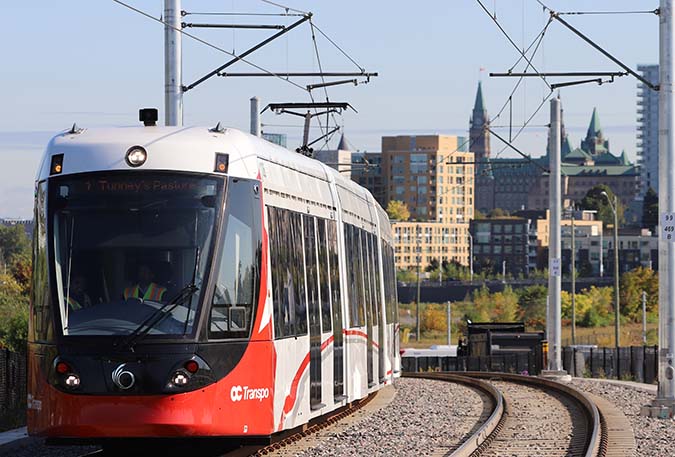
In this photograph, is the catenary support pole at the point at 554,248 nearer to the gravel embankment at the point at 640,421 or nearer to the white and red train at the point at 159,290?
the gravel embankment at the point at 640,421

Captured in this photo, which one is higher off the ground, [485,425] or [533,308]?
[533,308]

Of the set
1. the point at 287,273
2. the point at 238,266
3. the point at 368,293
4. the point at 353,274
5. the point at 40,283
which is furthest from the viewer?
the point at 368,293

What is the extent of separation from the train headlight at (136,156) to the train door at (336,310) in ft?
13.2

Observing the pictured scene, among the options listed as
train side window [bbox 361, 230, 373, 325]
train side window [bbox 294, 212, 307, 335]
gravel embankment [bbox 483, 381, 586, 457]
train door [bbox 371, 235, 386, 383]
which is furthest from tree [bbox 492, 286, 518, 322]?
train side window [bbox 294, 212, 307, 335]

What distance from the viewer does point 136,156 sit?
46.7 ft

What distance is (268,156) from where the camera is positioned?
50.4 feet

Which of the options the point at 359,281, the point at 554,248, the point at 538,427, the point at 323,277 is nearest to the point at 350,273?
the point at 359,281

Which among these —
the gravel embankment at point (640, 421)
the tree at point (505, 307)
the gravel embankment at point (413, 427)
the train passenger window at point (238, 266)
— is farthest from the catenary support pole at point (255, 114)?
the tree at point (505, 307)

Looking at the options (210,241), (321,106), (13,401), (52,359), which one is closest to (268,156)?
(210,241)

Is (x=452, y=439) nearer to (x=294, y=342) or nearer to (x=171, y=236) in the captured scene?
(x=294, y=342)

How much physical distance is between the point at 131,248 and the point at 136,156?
3.06 feet

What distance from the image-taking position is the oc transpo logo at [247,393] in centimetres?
1389

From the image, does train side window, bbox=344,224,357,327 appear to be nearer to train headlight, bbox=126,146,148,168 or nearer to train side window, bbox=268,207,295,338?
train side window, bbox=268,207,295,338

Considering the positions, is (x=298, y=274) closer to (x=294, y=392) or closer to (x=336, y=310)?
(x=294, y=392)
